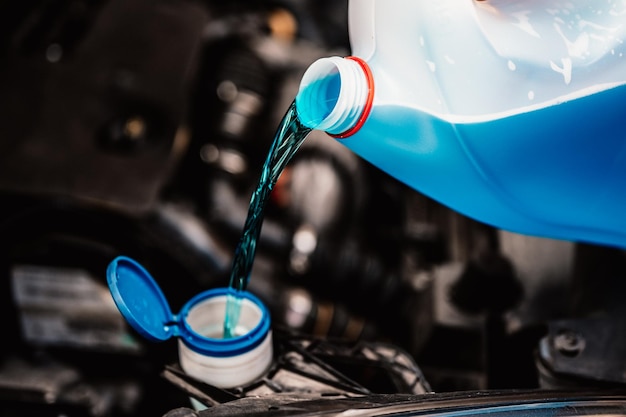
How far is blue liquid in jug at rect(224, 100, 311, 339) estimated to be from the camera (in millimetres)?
666

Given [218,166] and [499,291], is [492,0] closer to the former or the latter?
[499,291]

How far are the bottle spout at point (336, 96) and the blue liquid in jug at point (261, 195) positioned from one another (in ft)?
0.07

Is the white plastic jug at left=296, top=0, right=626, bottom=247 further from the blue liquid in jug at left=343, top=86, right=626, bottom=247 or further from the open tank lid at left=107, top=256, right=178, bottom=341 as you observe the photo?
the open tank lid at left=107, top=256, right=178, bottom=341

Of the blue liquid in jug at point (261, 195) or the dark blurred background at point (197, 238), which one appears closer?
the blue liquid in jug at point (261, 195)

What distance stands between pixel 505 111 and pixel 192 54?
601 mm

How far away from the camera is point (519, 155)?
0.67 meters

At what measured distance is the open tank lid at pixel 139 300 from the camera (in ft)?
1.96

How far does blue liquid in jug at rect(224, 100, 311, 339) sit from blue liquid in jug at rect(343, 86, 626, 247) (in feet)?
0.18

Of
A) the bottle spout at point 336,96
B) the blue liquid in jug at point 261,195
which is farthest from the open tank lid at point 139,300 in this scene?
the bottle spout at point 336,96

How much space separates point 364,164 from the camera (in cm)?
127

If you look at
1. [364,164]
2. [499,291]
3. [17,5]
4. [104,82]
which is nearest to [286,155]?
[499,291]

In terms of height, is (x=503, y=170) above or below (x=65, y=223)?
above

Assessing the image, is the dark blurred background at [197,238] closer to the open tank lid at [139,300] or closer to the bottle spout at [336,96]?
the open tank lid at [139,300]

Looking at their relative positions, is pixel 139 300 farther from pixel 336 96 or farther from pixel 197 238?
pixel 197 238
